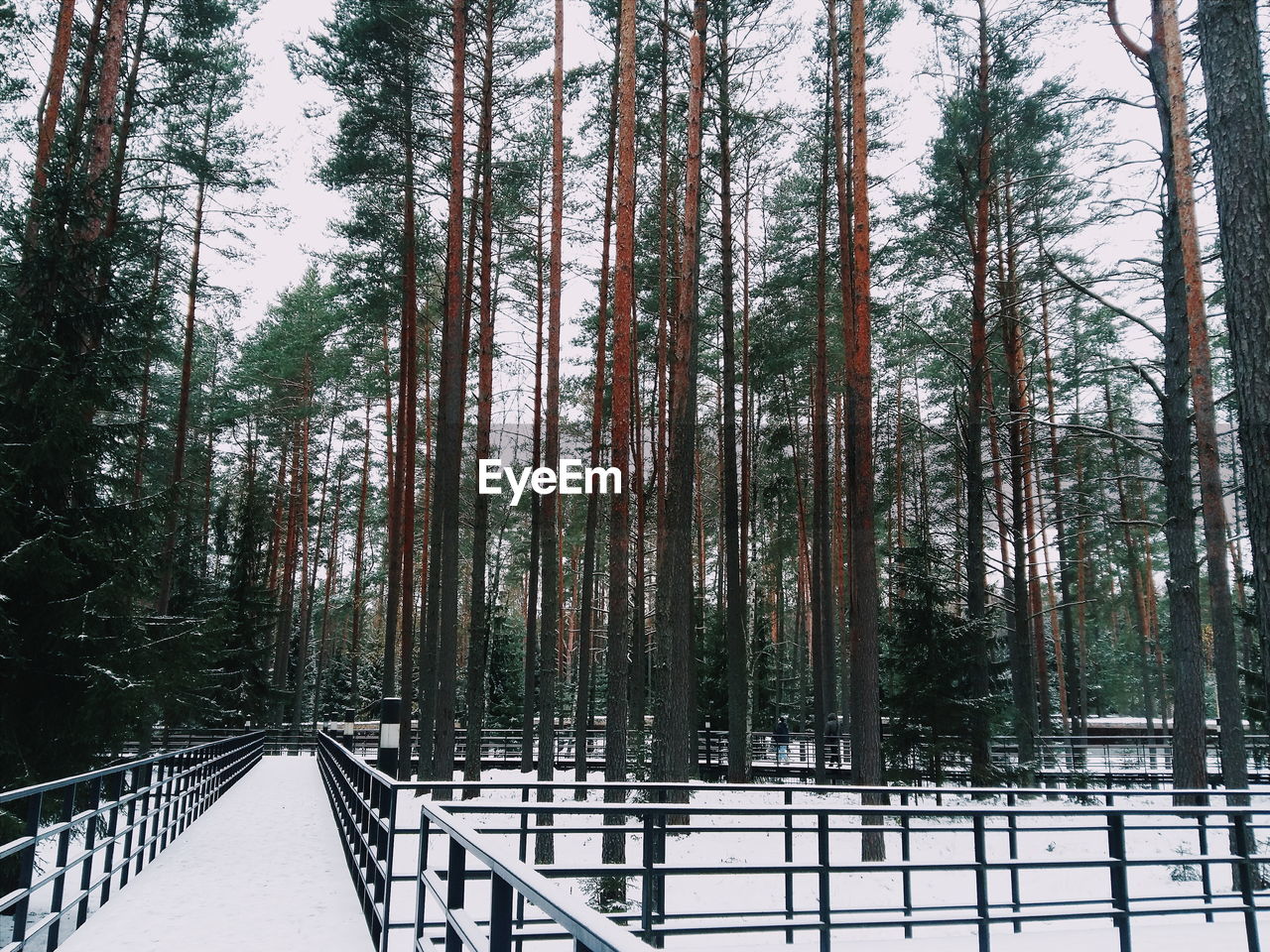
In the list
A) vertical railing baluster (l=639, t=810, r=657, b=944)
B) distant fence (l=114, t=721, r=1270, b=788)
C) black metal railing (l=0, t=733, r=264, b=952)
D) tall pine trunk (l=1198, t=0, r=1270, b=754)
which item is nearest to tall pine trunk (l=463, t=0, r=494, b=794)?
distant fence (l=114, t=721, r=1270, b=788)

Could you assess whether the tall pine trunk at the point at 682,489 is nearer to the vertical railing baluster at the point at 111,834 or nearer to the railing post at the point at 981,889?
the railing post at the point at 981,889

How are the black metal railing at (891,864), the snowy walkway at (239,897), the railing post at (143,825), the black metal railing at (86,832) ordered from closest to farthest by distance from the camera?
1. the black metal railing at (86,832)
2. the black metal railing at (891,864)
3. the snowy walkway at (239,897)
4. the railing post at (143,825)

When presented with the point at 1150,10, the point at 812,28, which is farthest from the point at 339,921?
the point at 812,28

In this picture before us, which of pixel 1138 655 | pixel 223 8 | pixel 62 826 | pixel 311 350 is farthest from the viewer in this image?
pixel 1138 655

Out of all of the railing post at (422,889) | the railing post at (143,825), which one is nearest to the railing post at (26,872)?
the railing post at (422,889)

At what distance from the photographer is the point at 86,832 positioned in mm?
6520

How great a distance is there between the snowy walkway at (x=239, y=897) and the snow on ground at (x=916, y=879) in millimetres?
657

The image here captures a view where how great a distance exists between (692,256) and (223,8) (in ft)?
31.7

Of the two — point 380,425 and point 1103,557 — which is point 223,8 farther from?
point 1103,557

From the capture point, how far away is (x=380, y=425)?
117 ft

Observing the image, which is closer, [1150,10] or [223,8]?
[1150,10]

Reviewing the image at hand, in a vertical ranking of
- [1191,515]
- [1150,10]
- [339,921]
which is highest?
[1150,10]

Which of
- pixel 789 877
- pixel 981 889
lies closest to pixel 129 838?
pixel 789 877

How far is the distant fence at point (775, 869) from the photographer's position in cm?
423
